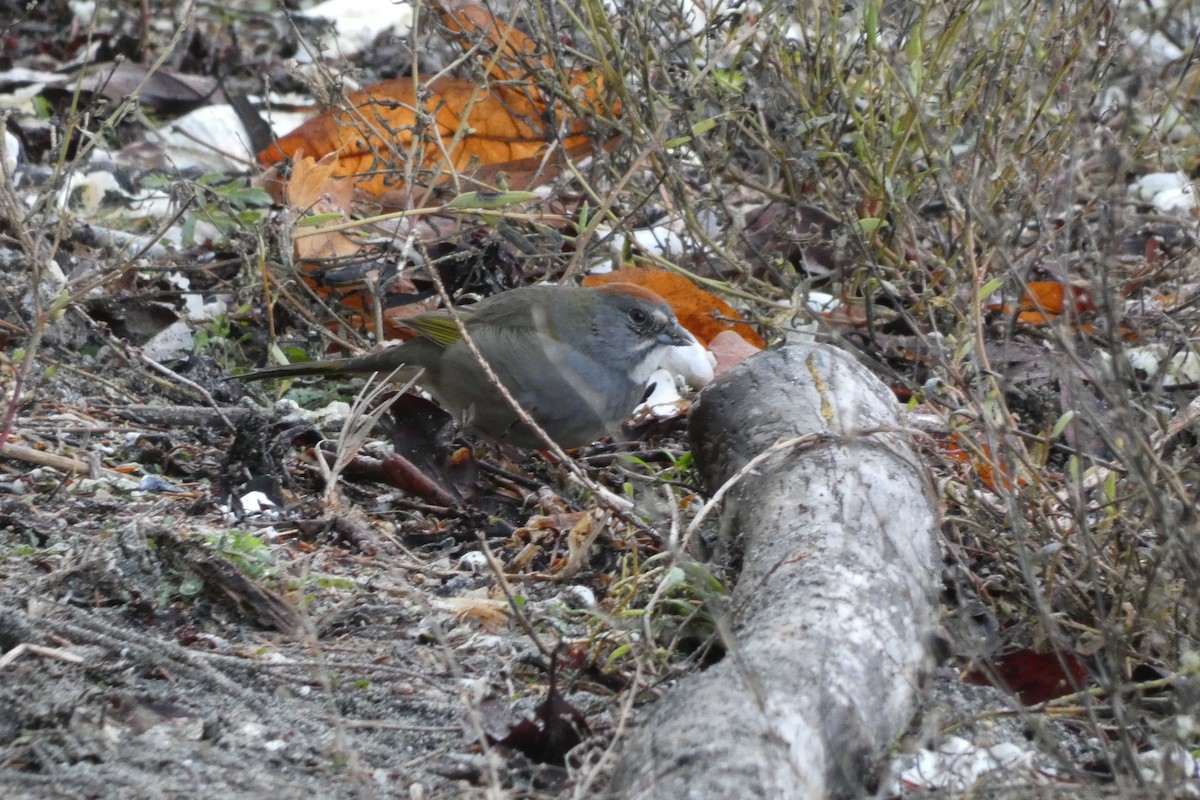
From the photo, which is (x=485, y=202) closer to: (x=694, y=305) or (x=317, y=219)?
(x=317, y=219)

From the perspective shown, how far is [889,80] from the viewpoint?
433 cm

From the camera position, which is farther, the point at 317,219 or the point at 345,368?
the point at 345,368

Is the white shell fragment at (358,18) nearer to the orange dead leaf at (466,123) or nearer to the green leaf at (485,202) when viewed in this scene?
the orange dead leaf at (466,123)

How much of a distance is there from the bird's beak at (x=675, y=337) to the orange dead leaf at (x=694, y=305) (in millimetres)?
236

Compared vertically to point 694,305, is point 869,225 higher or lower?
higher

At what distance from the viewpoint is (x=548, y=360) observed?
474 centimetres

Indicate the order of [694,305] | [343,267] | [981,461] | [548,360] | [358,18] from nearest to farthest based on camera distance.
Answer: [981,461]
[548,360]
[694,305]
[343,267]
[358,18]

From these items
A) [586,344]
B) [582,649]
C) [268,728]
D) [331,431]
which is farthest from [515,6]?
[268,728]

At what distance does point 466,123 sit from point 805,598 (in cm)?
293

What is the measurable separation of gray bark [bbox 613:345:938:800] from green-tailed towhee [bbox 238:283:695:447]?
29.1 inches

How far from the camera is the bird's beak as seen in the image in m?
4.81

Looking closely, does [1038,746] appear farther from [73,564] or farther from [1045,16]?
[1045,16]

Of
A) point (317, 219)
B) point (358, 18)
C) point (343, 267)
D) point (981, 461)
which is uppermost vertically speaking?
point (981, 461)

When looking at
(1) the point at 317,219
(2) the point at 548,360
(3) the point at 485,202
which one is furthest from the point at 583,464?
(1) the point at 317,219
